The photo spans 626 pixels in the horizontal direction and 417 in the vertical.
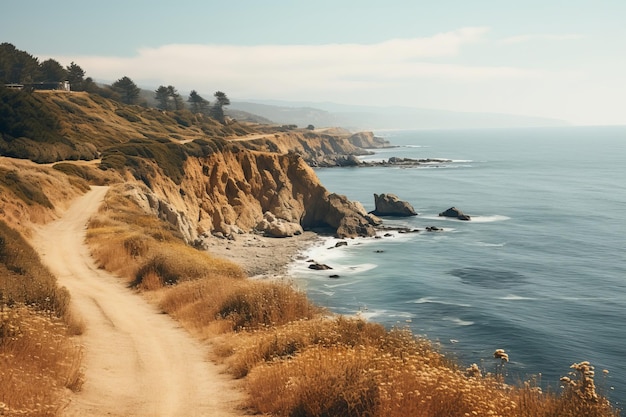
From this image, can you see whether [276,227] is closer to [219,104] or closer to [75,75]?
[75,75]

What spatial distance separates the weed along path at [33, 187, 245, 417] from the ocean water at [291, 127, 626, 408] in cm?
778

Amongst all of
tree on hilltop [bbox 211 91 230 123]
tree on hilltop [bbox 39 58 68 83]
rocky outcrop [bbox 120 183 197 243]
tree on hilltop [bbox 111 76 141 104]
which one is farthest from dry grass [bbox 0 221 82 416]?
tree on hilltop [bbox 211 91 230 123]

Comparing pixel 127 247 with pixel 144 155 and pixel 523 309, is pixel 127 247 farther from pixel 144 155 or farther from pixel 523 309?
pixel 144 155

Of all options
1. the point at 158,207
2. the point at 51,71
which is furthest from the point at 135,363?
the point at 51,71

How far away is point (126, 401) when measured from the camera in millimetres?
9438

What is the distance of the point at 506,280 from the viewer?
47.4 m

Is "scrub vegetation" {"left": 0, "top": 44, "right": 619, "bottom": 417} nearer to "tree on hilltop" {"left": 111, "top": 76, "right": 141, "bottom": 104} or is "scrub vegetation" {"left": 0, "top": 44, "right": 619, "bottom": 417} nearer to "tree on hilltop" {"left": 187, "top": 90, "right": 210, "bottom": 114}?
"tree on hilltop" {"left": 111, "top": 76, "right": 141, "bottom": 104}

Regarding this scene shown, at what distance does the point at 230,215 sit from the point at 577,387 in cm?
6084

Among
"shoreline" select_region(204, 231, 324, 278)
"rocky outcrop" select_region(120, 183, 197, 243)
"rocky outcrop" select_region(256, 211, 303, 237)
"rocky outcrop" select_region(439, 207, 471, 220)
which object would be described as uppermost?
"rocky outcrop" select_region(120, 183, 197, 243)

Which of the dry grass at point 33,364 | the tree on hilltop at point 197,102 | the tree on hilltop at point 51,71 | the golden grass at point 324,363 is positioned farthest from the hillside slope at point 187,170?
the tree on hilltop at point 197,102

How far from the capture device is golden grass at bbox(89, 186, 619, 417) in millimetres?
8117

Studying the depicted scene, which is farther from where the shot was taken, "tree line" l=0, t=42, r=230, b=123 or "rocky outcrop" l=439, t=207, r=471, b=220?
"tree line" l=0, t=42, r=230, b=123

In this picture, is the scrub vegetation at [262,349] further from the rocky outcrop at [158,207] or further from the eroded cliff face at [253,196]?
the eroded cliff face at [253,196]

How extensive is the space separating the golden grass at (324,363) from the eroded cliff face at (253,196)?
43229 mm
